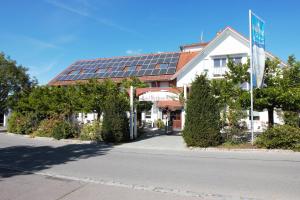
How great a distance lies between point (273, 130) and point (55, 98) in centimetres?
1689

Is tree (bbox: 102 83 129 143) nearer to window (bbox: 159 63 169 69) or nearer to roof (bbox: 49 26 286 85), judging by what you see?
roof (bbox: 49 26 286 85)

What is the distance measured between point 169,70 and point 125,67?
636cm

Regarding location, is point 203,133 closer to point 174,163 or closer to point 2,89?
point 174,163

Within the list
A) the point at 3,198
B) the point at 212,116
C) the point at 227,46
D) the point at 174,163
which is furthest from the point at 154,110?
the point at 3,198

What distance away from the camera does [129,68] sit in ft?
117

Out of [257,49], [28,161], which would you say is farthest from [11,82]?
[257,49]

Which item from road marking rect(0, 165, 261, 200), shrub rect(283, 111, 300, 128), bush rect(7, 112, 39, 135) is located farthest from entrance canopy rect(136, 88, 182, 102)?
road marking rect(0, 165, 261, 200)

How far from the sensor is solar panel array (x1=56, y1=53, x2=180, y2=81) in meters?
33.4

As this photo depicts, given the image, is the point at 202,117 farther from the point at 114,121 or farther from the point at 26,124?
the point at 26,124

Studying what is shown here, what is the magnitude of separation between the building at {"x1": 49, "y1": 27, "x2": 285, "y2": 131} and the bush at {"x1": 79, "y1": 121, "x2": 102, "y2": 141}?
3.59 m

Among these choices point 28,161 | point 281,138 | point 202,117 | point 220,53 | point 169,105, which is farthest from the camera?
point 169,105

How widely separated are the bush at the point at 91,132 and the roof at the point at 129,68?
408 inches

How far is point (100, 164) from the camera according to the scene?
36.6ft

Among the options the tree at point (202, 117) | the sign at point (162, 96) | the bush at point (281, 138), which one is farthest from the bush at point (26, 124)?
the bush at point (281, 138)
